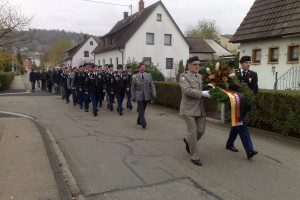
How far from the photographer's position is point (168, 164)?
22.0 feet

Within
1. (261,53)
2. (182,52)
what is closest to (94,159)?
(261,53)

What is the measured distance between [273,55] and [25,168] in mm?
17149

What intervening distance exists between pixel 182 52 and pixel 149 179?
136 ft

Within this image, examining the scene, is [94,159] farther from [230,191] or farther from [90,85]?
[90,85]

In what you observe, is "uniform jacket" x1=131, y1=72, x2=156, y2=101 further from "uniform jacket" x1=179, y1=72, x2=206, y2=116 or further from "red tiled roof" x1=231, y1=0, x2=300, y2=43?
"red tiled roof" x1=231, y1=0, x2=300, y2=43

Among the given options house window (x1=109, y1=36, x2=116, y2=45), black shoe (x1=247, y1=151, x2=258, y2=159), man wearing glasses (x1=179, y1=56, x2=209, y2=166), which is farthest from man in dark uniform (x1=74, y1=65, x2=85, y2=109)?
house window (x1=109, y1=36, x2=116, y2=45)

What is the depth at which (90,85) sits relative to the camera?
13789mm

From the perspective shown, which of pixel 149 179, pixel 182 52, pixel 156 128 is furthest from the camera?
pixel 182 52

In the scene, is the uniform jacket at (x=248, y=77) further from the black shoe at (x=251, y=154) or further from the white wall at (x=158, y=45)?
the white wall at (x=158, y=45)

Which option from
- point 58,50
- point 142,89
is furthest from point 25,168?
point 58,50

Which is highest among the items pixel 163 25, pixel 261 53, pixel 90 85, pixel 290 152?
pixel 163 25

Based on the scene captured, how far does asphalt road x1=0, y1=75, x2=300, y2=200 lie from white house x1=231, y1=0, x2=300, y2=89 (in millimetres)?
9403

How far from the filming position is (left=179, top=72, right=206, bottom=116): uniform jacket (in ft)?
22.1

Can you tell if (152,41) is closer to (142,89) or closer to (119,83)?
(119,83)
